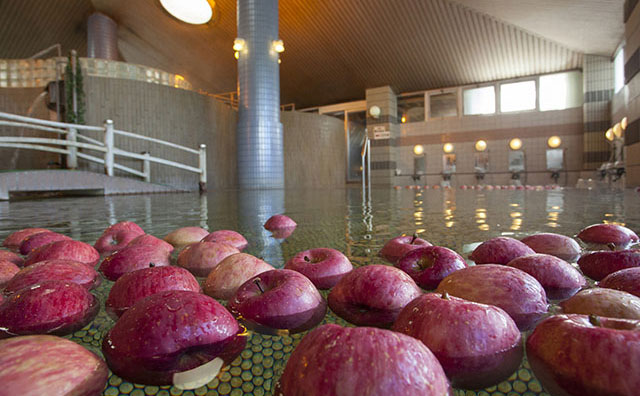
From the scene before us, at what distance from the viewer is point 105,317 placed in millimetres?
826

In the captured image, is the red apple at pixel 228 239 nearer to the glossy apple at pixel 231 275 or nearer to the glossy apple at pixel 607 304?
the glossy apple at pixel 231 275

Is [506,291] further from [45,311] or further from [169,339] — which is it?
[45,311]

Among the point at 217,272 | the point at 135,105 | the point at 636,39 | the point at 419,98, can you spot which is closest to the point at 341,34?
the point at 419,98

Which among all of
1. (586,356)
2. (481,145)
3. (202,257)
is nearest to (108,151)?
(202,257)

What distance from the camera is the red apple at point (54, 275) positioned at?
994 millimetres

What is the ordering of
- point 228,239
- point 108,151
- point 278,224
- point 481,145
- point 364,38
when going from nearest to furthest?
point 228,239 < point 278,224 < point 108,151 < point 364,38 < point 481,145

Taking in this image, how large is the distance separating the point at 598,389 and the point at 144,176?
1097 centimetres

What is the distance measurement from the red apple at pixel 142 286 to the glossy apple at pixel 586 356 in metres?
0.77

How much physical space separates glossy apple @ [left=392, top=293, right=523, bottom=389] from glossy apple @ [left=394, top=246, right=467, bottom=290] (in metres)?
0.42

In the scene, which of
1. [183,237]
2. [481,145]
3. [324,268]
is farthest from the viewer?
[481,145]

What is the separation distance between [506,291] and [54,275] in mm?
1211

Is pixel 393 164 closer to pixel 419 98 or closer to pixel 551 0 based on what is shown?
pixel 419 98

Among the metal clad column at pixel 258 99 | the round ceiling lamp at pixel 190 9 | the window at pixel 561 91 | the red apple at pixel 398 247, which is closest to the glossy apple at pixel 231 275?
the red apple at pixel 398 247

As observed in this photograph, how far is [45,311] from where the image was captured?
0.76 m
